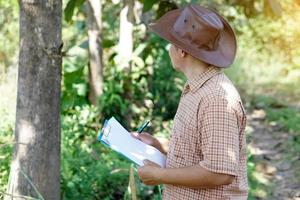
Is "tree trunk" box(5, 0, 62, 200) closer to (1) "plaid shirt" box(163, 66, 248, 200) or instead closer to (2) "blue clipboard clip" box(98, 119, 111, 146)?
(2) "blue clipboard clip" box(98, 119, 111, 146)

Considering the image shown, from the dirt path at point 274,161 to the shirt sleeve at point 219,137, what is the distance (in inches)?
134

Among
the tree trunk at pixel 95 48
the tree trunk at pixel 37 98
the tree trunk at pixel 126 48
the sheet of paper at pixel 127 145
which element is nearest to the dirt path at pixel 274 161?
the tree trunk at pixel 126 48

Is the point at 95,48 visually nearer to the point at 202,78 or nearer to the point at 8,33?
the point at 8,33

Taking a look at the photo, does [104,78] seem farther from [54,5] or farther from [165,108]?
[54,5]

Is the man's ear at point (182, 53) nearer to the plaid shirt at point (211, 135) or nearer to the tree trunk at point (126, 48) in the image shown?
the plaid shirt at point (211, 135)

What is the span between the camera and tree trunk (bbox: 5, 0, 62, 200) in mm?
2770

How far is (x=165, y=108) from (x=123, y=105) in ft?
3.36

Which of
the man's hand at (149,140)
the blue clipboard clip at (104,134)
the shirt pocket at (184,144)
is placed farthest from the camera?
the man's hand at (149,140)

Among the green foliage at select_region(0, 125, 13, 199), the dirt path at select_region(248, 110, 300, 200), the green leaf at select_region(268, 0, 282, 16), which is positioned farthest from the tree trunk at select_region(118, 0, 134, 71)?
the green leaf at select_region(268, 0, 282, 16)

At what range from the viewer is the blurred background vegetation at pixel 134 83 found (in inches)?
181

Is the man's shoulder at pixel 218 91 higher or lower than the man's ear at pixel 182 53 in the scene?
lower

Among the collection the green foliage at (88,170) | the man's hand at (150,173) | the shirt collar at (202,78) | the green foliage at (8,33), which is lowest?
the green foliage at (88,170)

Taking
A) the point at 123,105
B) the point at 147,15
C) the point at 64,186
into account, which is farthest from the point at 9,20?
the point at 64,186

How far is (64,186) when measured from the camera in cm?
441
